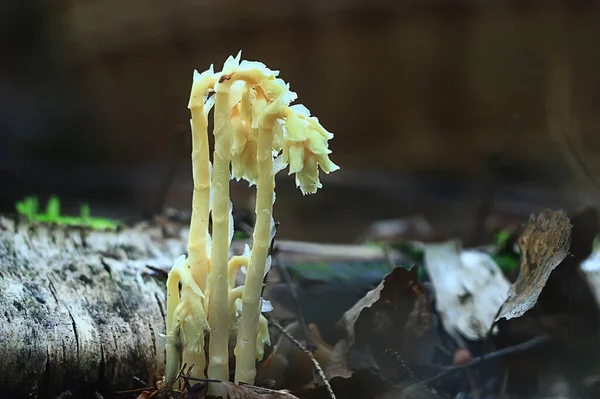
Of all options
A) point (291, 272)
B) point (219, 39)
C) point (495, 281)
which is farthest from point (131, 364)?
point (219, 39)

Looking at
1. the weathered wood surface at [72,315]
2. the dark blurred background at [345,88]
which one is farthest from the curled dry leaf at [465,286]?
the dark blurred background at [345,88]

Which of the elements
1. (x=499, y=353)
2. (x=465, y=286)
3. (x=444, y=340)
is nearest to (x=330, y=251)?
(x=465, y=286)

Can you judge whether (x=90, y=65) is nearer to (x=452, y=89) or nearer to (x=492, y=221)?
(x=452, y=89)

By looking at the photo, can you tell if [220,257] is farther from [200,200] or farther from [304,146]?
[304,146]

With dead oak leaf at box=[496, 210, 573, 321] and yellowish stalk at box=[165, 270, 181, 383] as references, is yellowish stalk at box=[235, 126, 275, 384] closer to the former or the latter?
yellowish stalk at box=[165, 270, 181, 383]

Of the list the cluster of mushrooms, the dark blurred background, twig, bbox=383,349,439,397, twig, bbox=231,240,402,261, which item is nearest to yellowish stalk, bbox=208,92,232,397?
the cluster of mushrooms

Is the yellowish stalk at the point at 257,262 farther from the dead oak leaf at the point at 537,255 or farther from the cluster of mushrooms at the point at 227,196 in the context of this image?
the dead oak leaf at the point at 537,255
